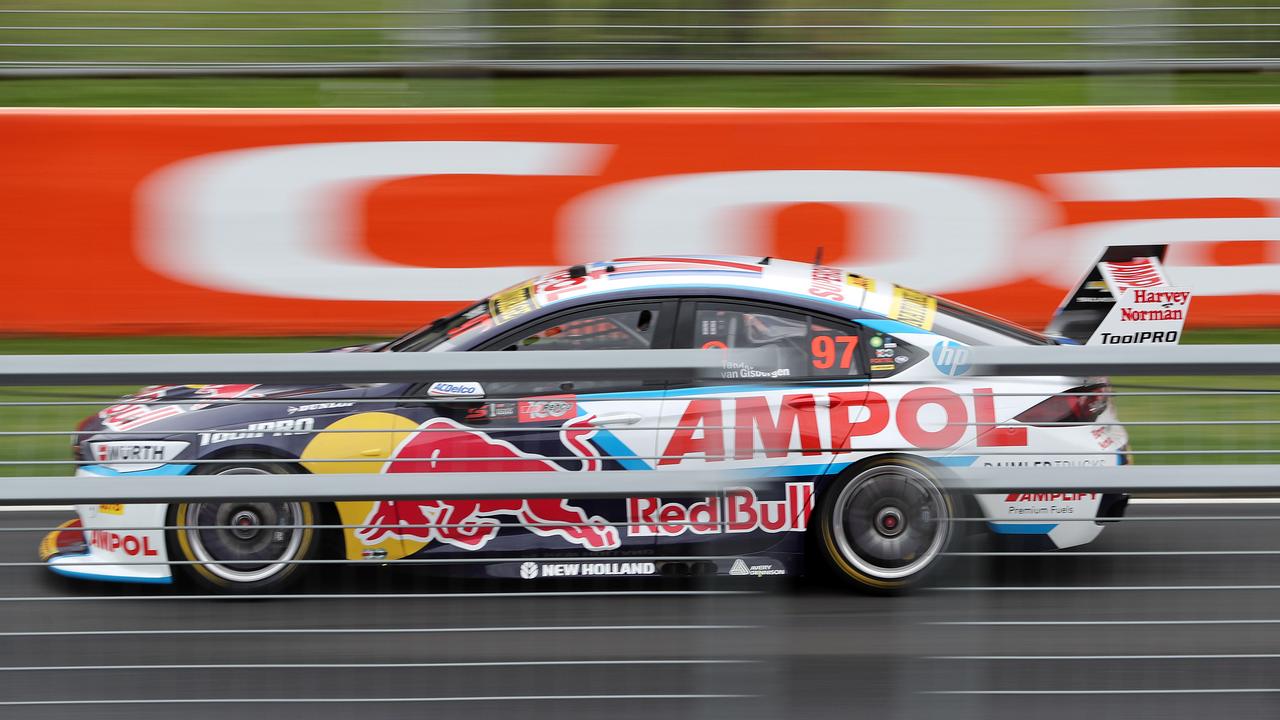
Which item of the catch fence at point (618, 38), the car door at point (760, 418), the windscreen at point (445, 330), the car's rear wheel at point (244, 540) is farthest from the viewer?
the catch fence at point (618, 38)

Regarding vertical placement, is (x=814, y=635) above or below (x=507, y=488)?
below

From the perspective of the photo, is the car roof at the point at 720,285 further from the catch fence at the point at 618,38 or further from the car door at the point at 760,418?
the catch fence at the point at 618,38

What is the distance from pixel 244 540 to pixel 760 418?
1.37 meters

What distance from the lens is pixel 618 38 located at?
357 inches

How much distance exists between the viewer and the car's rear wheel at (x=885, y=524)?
295 centimetres

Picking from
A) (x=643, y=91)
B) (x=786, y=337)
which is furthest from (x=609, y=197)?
(x=786, y=337)

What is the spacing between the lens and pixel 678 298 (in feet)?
18.6

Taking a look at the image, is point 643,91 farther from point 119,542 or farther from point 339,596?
point 339,596

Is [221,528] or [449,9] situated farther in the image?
[449,9]

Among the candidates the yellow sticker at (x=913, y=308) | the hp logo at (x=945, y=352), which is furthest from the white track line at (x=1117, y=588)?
the yellow sticker at (x=913, y=308)

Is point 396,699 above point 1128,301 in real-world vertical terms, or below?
below

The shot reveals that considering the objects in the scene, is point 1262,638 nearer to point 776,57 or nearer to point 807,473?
point 807,473

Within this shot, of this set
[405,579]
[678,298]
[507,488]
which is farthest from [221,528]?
[678,298]

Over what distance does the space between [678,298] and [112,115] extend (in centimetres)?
466
